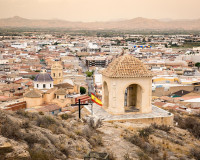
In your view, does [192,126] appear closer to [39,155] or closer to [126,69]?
[126,69]

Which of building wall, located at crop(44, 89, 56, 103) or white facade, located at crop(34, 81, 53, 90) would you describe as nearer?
building wall, located at crop(44, 89, 56, 103)

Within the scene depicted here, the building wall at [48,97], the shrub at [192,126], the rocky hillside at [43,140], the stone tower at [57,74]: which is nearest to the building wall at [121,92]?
the shrub at [192,126]

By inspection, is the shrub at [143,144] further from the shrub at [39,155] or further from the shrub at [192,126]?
the shrub at [39,155]

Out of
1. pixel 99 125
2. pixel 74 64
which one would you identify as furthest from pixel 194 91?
pixel 74 64

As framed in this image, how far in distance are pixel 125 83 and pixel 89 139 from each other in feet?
16.7

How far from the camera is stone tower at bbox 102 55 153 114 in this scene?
1398 cm

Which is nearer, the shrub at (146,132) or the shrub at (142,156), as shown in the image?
the shrub at (142,156)

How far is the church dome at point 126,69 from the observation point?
1396cm

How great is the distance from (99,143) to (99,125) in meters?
2.16

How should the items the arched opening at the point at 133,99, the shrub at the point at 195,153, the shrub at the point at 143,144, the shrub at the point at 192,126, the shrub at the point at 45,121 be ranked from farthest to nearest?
1. the arched opening at the point at 133,99
2. the shrub at the point at 192,126
3. the shrub at the point at 195,153
4. the shrub at the point at 143,144
5. the shrub at the point at 45,121

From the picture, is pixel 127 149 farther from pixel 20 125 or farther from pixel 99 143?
pixel 20 125

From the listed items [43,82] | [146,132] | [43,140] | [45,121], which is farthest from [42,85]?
[43,140]

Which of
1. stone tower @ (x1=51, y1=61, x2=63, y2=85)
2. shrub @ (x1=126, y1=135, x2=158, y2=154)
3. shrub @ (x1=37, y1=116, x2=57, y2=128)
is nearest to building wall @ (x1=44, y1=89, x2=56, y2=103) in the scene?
stone tower @ (x1=51, y1=61, x2=63, y2=85)

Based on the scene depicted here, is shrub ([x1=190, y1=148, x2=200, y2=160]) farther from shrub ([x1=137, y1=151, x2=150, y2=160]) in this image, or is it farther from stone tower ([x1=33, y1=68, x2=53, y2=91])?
stone tower ([x1=33, y1=68, x2=53, y2=91])
